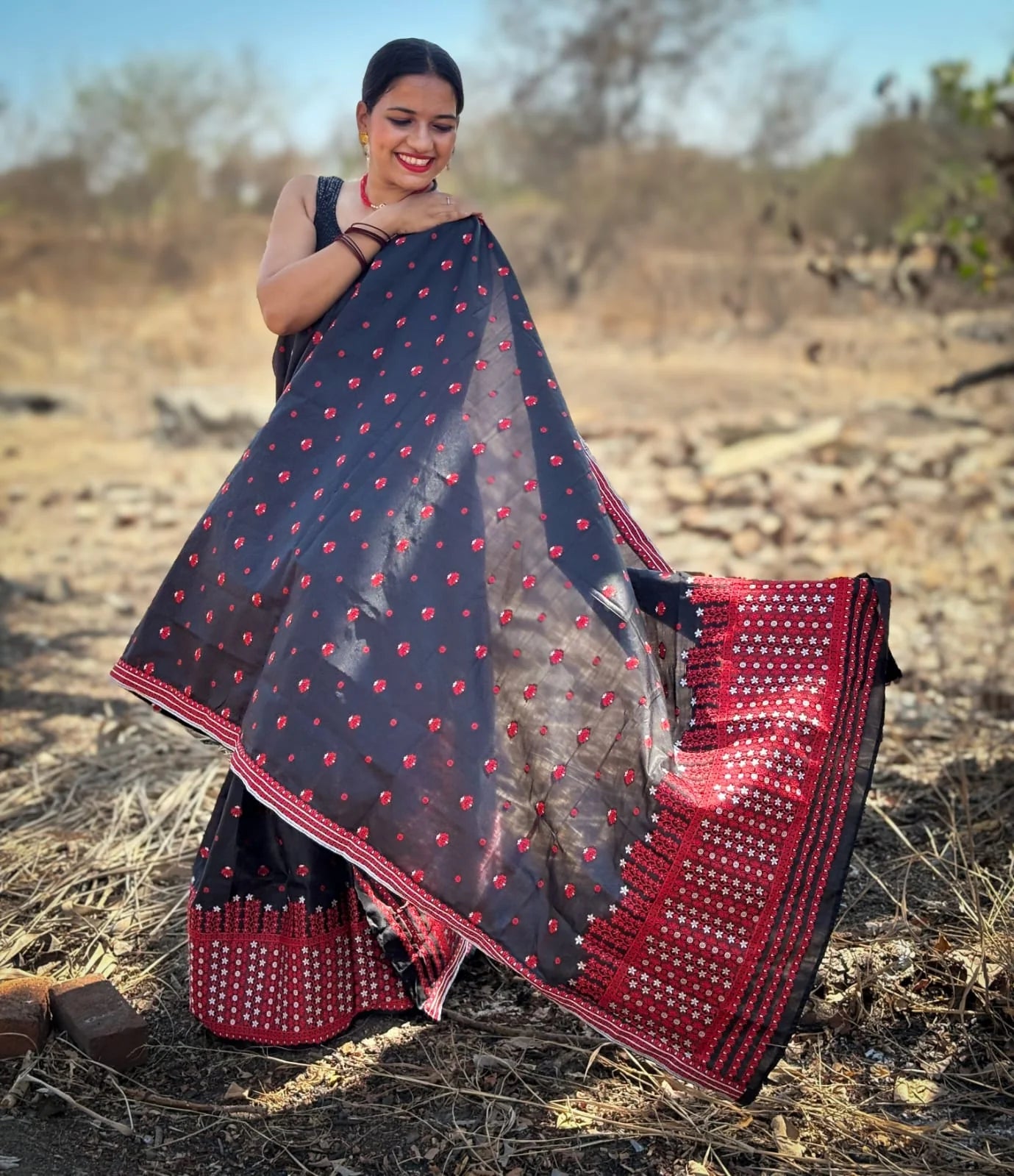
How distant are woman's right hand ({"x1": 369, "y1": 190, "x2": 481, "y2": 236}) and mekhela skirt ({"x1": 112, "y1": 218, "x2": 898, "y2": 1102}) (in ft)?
0.11

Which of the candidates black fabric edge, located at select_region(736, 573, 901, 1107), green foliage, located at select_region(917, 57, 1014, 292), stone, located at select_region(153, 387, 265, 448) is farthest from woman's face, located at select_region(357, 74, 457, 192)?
stone, located at select_region(153, 387, 265, 448)

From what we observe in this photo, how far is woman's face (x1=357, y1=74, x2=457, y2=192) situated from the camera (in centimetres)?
206

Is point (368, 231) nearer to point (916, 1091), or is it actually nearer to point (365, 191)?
point (365, 191)

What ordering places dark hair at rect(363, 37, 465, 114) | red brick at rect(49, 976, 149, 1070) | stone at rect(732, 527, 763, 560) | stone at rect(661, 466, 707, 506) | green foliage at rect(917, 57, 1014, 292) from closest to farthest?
dark hair at rect(363, 37, 465, 114), red brick at rect(49, 976, 149, 1070), green foliage at rect(917, 57, 1014, 292), stone at rect(732, 527, 763, 560), stone at rect(661, 466, 707, 506)

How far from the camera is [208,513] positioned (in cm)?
218

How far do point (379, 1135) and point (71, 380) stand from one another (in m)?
12.6

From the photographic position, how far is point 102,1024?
2193mm

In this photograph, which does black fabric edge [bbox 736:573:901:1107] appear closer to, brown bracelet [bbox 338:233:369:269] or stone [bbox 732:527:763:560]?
brown bracelet [bbox 338:233:369:269]

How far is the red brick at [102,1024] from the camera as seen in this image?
217 cm

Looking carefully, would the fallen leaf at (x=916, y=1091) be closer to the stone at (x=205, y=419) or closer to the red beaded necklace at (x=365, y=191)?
the red beaded necklace at (x=365, y=191)

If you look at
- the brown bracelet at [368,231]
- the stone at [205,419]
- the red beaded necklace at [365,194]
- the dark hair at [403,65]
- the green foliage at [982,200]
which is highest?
the green foliage at [982,200]

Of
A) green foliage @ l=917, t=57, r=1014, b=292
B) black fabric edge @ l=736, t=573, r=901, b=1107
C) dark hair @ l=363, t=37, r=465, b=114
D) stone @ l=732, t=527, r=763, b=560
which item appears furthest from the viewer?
stone @ l=732, t=527, r=763, b=560

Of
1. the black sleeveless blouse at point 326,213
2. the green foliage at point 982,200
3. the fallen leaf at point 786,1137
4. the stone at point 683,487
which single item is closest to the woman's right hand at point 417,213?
the black sleeveless blouse at point 326,213

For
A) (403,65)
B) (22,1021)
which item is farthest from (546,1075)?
(403,65)
